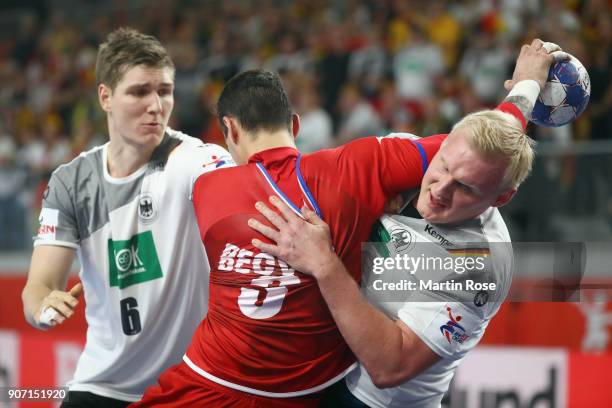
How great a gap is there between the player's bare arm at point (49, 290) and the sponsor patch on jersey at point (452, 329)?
150cm

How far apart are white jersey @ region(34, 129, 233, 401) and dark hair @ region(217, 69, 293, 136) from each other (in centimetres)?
73

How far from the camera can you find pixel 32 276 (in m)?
3.91

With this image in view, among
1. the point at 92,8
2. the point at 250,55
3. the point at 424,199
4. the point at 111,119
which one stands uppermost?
the point at 92,8

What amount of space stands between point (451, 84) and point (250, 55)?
391 cm

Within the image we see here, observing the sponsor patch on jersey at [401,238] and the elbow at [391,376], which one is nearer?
the elbow at [391,376]

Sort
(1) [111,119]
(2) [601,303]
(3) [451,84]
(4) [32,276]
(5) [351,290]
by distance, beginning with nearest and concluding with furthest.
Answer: (5) [351,290] → (4) [32,276] → (1) [111,119] → (2) [601,303] → (3) [451,84]

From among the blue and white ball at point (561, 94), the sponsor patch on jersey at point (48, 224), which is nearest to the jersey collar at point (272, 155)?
the blue and white ball at point (561, 94)

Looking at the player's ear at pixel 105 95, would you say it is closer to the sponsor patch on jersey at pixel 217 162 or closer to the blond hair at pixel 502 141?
the sponsor patch on jersey at pixel 217 162

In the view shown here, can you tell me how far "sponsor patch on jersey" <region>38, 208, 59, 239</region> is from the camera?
4.05 m

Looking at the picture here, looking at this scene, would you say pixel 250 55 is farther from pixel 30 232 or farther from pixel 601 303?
pixel 601 303

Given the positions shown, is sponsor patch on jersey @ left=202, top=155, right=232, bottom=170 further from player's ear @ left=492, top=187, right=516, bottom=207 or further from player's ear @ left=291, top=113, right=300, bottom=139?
A: player's ear @ left=492, top=187, right=516, bottom=207

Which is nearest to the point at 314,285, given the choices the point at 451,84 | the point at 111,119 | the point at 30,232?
the point at 111,119

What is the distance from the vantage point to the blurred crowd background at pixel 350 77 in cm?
777

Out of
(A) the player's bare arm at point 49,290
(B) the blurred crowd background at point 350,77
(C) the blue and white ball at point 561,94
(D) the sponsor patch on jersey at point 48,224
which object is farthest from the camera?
(B) the blurred crowd background at point 350,77
